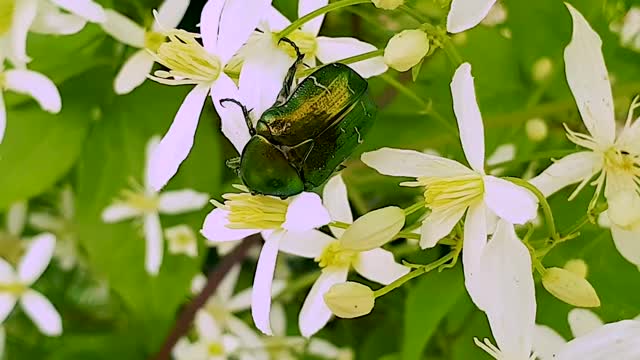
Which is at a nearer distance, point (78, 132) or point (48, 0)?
point (48, 0)

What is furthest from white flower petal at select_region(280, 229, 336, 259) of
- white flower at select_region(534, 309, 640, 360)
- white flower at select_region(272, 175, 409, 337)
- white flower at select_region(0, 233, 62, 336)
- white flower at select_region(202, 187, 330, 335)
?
white flower at select_region(0, 233, 62, 336)

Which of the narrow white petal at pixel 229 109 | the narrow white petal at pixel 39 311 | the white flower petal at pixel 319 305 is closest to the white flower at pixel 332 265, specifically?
the white flower petal at pixel 319 305

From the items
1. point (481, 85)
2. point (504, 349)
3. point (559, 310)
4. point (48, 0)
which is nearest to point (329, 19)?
point (481, 85)

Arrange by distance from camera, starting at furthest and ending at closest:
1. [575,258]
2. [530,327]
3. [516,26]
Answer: [516,26] < [575,258] < [530,327]

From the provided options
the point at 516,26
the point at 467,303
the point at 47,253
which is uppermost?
the point at 516,26

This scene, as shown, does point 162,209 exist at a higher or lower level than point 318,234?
Result: lower

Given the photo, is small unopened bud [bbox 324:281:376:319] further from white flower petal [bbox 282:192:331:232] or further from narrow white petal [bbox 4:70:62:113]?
narrow white petal [bbox 4:70:62:113]

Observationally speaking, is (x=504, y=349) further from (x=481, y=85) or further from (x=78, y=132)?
(x=78, y=132)

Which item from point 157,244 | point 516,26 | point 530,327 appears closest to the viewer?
point 530,327
